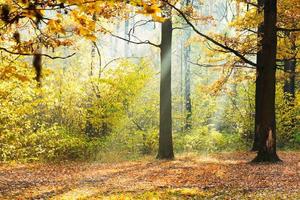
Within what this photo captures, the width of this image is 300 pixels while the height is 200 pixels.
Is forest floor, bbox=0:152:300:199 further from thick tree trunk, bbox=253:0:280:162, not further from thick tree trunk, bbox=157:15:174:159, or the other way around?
thick tree trunk, bbox=157:15:174:159

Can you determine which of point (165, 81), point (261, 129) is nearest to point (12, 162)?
point (165, 81)

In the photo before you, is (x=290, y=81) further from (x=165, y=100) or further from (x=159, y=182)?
(x=159, y=182)

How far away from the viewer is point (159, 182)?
10242 millimetres

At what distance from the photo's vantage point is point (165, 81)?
52.0ft

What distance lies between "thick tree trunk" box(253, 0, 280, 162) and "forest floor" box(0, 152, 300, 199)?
59 centimetres

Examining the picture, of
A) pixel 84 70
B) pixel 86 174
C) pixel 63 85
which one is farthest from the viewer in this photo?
pixel 84 70

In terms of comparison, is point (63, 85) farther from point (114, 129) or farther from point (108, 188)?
point (108, 188)

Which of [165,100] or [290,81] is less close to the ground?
[290,81]

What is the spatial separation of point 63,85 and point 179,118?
25.9ft

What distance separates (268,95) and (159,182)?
16.4 feet

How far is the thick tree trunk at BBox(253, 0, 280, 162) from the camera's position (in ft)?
42.4

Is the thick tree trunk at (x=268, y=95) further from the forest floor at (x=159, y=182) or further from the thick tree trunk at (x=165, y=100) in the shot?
the thick tree trunk at (x=165, y=100)

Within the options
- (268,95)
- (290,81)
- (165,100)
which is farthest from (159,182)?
(290,81)

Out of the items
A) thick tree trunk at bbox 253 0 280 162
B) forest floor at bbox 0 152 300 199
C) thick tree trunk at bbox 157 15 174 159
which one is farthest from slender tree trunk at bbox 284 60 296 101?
forest floor at bbox 0 152 300 199
